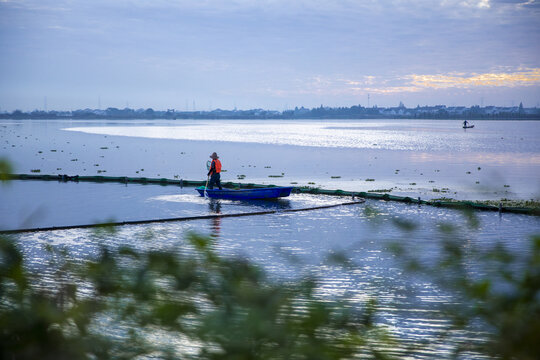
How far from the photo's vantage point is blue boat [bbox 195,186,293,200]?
28719mm

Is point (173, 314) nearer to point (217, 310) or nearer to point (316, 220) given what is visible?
point (217, 310)

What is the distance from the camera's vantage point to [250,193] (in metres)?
29.1

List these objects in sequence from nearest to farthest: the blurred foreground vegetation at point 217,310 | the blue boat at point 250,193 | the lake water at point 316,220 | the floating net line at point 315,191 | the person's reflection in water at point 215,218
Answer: the blurred foreground vegetation at point 217,310, the lake water at point 316,220, the person's reflection in water at point 215,218, the floating net line at point 315,191, the blue boat at point 250,193

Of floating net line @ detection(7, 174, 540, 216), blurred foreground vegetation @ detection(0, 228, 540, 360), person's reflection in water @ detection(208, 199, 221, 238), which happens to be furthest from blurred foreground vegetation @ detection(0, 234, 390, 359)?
floating net line @ detection(7, 174, 540, 216)

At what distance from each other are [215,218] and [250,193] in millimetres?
5832

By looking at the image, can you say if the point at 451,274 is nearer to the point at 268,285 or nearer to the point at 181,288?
the point at 268,285

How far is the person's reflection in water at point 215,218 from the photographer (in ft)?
68.2

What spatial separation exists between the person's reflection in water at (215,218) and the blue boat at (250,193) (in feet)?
1.49

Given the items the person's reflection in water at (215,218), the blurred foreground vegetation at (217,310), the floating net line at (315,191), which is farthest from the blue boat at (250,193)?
the blurred foreground vegetation at (217,310)

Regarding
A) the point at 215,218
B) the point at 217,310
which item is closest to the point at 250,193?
the point at 215,218

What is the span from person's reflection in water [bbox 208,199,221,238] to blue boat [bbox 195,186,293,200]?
453mm

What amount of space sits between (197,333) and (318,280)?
75cm

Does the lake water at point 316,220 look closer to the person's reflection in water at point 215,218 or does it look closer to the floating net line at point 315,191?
the person's reflection in water at point 215,218

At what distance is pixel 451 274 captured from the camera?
10.7 feet
